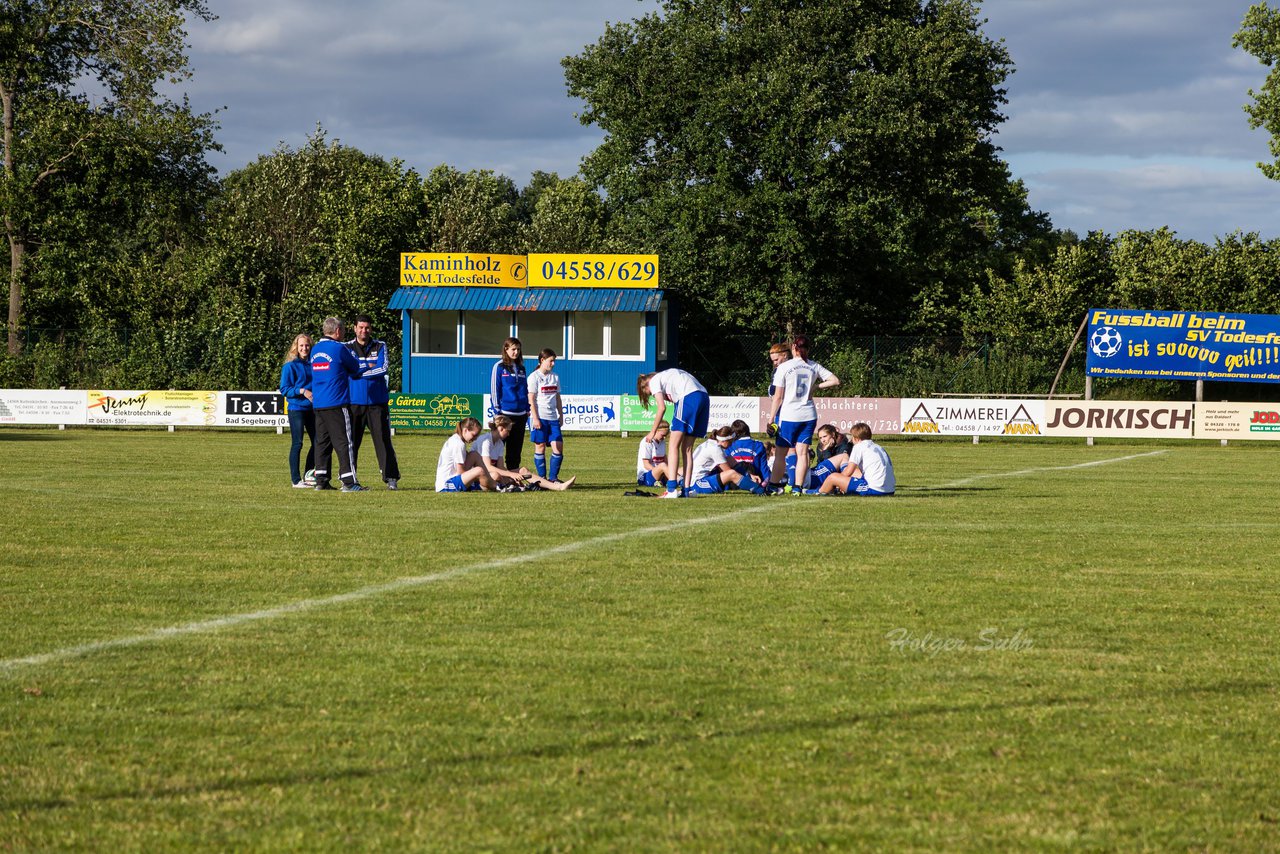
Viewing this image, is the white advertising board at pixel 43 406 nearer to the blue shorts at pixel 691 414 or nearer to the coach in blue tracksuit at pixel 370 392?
the coach in blue tracksuit at pixel 370 392

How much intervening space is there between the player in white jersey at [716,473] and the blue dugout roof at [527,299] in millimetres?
26332

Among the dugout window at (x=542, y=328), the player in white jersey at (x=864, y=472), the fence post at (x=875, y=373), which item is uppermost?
the dugout window at (x=542, y=328)

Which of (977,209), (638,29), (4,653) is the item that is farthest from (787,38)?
(4,653)

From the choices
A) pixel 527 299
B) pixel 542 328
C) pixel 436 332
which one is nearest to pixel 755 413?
pixel 527 299

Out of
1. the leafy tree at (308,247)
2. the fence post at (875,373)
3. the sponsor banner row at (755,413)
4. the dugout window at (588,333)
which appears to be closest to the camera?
the sponsor banner row at (755,413)

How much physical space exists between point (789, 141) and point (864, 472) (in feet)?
98.5

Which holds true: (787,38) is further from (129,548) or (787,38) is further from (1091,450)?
(129,548)

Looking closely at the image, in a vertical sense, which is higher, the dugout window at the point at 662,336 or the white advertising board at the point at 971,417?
the dugout window at the point at 662,336

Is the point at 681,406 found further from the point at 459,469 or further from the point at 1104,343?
the point at 1104,343

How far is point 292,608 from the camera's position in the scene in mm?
7434

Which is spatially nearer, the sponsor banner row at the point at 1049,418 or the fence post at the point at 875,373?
the sponsor banner row at the point at 1049,418

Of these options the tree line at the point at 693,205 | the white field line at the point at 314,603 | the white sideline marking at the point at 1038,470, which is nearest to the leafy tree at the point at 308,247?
the tree line at the point at 693,205

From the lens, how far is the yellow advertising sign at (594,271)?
43.3m

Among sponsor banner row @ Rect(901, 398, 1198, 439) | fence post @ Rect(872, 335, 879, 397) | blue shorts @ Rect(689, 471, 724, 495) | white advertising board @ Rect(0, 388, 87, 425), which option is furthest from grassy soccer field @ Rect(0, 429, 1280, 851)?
fence post @ Rect(872, 335, 879, 397)
